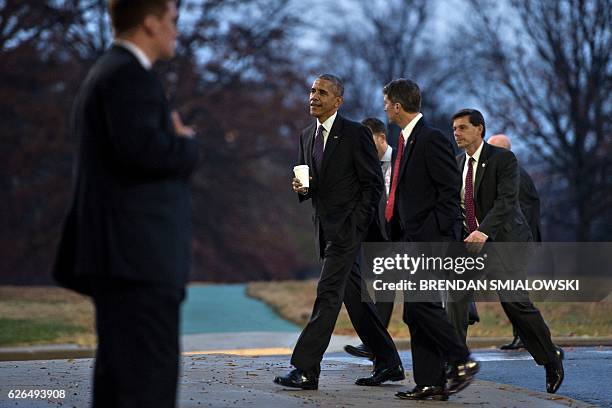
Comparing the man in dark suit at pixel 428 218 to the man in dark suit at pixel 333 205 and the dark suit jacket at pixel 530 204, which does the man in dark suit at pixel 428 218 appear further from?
the dark suit jacket at pixel 530 204

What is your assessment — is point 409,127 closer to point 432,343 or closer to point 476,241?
point 476,241

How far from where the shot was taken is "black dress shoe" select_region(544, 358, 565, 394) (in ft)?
27.3

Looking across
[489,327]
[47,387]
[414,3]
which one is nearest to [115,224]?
[47,387]

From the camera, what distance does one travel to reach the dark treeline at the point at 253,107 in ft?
86.8

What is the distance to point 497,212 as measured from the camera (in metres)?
8.64

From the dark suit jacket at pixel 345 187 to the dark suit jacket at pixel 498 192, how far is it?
3.20 feet

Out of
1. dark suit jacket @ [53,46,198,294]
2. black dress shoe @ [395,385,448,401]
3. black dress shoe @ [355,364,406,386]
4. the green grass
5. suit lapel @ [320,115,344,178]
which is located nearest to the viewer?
dark suit jacket @ [53,46,198,294]

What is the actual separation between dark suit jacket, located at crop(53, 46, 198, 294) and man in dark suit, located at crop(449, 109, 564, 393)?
443cm

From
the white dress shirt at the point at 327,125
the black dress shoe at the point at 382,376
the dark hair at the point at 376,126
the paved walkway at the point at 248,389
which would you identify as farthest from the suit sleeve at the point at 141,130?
the dark hair at the point at 376,126

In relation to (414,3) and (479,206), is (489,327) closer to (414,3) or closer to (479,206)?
(479,206)

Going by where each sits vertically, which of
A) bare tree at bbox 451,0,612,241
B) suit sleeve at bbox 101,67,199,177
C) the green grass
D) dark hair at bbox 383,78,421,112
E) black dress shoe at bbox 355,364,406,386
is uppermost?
bare tree at bbox 451,0,612,241

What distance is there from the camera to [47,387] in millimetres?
7609

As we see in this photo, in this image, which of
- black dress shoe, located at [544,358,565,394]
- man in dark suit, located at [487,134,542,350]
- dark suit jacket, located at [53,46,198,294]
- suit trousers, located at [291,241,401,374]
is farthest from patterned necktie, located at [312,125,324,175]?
man in dark suit, located at [487,134,542,350]

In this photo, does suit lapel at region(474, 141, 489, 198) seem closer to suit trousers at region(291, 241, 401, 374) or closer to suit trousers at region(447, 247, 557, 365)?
suit trousers at region(447, 247, 557, 365)
